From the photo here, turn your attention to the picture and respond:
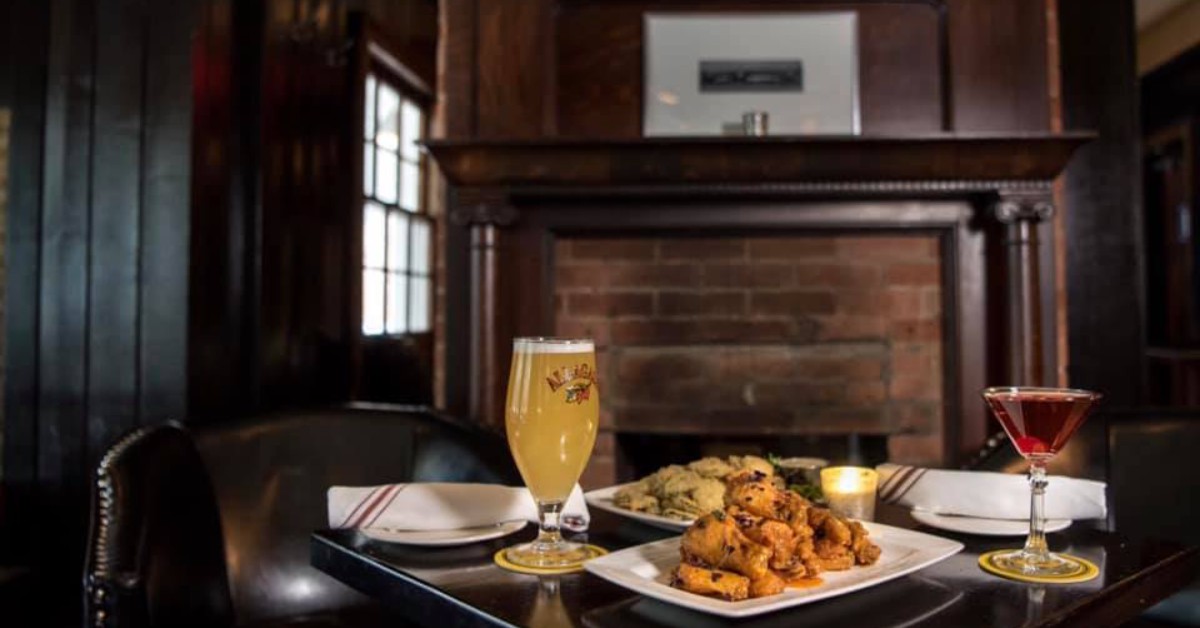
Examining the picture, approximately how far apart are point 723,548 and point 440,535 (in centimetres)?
33

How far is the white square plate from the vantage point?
595mm

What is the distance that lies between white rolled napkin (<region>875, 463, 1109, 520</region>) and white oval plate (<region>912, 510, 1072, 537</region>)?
0.4 inches

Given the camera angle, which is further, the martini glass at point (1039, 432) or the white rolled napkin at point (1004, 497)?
the white rolled napkin at point (1004, 497)

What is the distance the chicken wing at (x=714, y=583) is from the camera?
0.61m

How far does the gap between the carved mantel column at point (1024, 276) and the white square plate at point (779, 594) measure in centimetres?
158

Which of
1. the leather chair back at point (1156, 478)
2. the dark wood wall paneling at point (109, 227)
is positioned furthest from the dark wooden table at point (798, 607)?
the dark wood wall paneling at point (109, 227)

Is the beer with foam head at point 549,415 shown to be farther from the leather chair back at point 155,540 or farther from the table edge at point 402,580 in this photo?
the leather chair back at point 155,540

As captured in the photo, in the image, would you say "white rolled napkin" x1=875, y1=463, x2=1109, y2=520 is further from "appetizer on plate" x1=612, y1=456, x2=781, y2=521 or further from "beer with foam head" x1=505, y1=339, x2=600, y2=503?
"beer with foam head" x1=505, y1=339, x2=600, y2=503

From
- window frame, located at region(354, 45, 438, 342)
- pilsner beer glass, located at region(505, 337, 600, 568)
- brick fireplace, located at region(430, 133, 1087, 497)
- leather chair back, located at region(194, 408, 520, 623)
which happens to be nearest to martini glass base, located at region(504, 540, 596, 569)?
pilsner beer glass, located at region(505, 337, 600, 568)

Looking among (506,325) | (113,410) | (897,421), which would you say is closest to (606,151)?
(506,325)

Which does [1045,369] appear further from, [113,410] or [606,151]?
[113,410]

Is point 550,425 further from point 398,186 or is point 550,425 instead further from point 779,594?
point 398,186

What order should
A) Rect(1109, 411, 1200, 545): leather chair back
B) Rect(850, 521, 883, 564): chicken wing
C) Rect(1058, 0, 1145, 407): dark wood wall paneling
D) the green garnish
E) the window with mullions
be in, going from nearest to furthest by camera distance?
Rect(850, 521, 883, 564): chicken wing
the green garnish
Rect(1109, 411, 1200, 545): leather chair back
Rect(1058, 0, 1145, 407): dark wood wall paneling
the window with mullions

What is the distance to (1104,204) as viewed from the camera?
2539 millimetres
